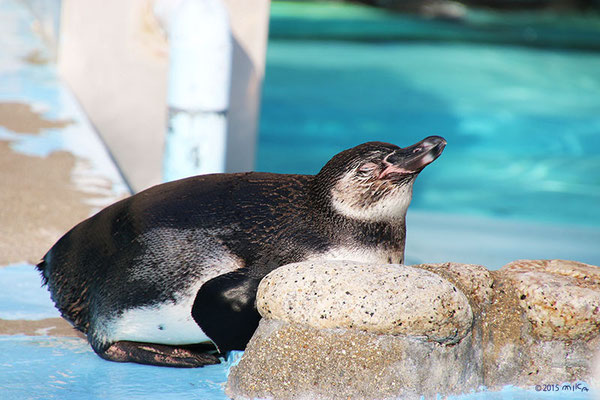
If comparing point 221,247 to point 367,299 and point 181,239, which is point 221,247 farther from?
point 367,299

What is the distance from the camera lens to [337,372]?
219cm

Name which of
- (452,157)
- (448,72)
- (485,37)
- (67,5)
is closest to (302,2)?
(485,37)

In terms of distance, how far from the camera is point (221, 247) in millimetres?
2387

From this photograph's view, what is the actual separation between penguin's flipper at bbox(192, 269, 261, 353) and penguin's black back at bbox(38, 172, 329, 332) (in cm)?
6

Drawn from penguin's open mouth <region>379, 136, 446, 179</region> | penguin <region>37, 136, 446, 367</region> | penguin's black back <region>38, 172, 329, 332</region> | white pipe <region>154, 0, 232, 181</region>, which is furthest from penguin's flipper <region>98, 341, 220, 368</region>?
white pipe <region>154, 0, 232, 181</region>

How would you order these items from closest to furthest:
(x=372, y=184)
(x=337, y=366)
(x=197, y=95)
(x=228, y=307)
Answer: (x=337, y=366)
(x=228, y=307)
(x=372, y=184)
(x=197, y=95)

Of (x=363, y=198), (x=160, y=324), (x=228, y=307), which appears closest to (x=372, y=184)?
(x=363, y=198)

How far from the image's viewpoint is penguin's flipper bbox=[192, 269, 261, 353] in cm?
232

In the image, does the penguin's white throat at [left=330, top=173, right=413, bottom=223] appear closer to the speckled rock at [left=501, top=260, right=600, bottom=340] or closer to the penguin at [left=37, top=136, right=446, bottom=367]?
the penguin at [left=37, top=136, right=446, bottom=367]

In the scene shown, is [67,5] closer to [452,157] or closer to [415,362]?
[415,362]

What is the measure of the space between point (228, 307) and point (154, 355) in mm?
302

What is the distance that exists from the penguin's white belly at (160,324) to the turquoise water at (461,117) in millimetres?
5570

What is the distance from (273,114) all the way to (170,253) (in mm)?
8285

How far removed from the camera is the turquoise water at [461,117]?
8.52 meters
